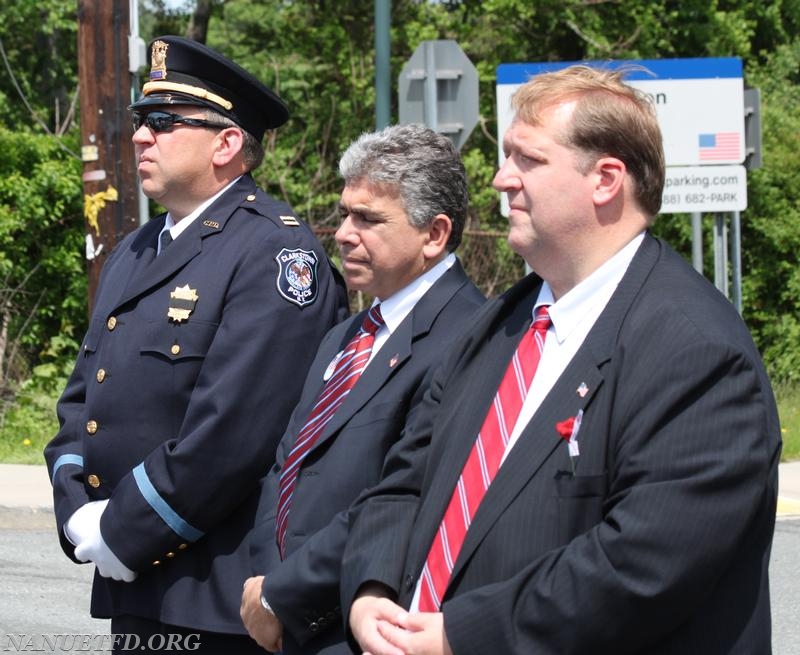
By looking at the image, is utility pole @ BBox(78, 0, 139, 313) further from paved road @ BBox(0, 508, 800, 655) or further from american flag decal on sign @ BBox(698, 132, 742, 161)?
american flag decal on sign @ BBox(698, 132, 742, 161)

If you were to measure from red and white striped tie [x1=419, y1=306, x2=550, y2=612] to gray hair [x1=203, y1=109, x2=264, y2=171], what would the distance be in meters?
1.65

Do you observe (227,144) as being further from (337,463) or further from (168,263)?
(337,463)

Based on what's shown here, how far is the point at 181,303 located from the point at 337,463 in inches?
29.9

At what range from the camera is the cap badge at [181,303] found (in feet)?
11.8

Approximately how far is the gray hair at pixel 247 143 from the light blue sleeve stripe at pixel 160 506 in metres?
1.00

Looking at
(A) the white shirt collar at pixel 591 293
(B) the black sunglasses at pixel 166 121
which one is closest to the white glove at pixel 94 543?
(B) the black sunglasses at pixel 166 121

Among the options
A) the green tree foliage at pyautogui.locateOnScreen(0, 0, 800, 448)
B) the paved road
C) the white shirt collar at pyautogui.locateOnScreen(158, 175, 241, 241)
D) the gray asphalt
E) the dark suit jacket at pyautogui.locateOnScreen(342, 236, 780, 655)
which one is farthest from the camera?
the green tree foliage at pyautogui.locateOnScreen(0, 0, 800, 448)

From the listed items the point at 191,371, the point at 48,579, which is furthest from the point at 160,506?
the point at 48,579

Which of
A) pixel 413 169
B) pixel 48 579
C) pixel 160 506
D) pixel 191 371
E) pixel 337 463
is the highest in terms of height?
pixel 413 169

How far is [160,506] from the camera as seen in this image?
3.45m

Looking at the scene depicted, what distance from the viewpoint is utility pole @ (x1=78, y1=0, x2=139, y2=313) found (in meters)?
8.77

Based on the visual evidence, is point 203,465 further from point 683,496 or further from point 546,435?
point 683,496

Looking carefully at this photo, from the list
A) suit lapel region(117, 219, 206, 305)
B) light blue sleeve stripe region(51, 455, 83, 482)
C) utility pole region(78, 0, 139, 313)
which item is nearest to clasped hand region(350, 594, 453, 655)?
suit lapel region(117, 219, 206, 305)

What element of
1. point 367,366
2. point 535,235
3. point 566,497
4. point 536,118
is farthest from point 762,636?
point 367,366
